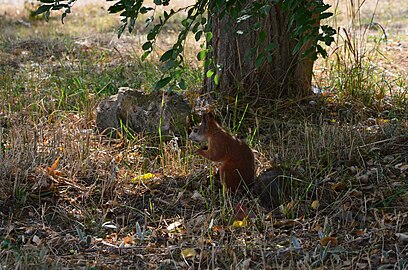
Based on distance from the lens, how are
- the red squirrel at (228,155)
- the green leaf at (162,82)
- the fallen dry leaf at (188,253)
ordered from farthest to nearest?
the red squirrel at (228,155) < the green leaf at (162,82) < the fallen dry leaf at (188,253)

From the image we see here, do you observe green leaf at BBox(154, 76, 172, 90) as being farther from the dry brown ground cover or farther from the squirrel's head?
the dry brown ground cover

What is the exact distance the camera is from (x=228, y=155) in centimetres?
416

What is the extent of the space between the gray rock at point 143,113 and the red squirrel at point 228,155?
876 mm

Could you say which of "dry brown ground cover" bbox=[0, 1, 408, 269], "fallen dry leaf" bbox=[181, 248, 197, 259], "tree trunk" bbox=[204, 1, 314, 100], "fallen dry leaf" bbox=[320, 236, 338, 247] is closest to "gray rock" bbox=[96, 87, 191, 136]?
"dry brown ground cover" bbox=[0, 1, 408, 269]

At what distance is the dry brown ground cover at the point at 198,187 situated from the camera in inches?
140

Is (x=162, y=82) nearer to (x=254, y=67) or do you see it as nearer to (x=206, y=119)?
(x=206, y=119)

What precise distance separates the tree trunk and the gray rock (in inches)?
18.3

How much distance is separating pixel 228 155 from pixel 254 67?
56.8 inches

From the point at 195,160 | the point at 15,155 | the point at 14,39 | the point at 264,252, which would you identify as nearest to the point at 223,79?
the point at 195,160

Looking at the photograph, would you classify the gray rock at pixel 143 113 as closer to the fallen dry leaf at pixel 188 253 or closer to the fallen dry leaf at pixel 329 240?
the fallen dry leaf at pixel 188 253

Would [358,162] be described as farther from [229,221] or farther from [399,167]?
[229,221]

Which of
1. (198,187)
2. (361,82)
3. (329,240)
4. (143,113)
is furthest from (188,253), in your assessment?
(361,82)

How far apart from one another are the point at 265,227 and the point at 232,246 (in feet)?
0.94

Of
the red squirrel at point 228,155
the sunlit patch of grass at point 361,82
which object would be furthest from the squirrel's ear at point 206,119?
the sunlit patch of grass at point 361,82
